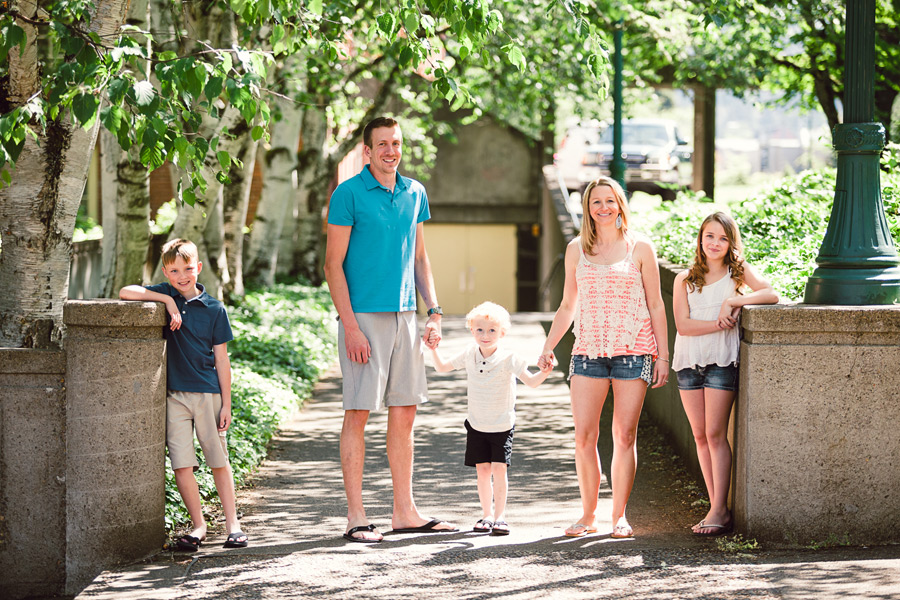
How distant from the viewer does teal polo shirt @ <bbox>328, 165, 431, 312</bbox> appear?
215 inches

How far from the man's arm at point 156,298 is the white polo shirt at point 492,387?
1.51m

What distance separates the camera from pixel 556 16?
16.6 m

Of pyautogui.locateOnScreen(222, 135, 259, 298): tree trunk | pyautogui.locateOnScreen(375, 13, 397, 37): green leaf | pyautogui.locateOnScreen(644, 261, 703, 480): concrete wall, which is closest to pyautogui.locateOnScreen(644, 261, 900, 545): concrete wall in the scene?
pyautogui.locateOnScreen(644, 261, 703, 480): concrete wall

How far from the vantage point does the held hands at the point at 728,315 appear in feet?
17.9

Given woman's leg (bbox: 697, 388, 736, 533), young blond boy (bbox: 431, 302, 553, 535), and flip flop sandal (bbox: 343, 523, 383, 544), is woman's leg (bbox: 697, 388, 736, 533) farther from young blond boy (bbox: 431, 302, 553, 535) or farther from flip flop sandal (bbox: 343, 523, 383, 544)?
flip flop sandal (bbox: 343, 523, 383, 544)

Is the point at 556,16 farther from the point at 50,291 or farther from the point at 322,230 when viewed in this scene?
the point at 50,291

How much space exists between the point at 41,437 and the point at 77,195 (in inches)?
62.5

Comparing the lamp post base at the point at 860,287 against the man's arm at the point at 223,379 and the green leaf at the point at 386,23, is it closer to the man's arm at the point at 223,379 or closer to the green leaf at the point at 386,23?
the green leaf at the point at 386,23

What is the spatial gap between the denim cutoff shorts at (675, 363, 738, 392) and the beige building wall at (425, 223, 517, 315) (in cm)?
2957

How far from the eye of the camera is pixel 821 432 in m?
5.27

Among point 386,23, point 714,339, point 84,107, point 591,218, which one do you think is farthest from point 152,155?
point 714,339

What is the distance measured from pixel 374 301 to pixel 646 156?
2364cm

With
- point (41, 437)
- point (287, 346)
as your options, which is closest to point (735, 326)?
point (41, 437)

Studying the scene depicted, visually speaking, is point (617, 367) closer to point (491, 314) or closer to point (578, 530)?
point (491, 314)
